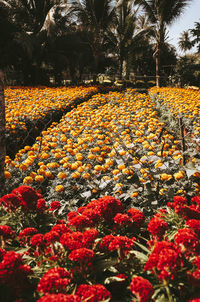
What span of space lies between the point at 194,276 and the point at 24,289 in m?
0.64

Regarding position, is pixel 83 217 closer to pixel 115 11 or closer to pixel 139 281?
pixel 139 281

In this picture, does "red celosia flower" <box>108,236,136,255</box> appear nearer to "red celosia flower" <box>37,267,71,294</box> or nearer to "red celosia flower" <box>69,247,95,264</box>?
"red celosia flower" <box>69,247,95,264</box>

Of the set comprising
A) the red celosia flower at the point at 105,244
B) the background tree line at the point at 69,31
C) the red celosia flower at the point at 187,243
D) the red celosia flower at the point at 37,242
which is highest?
the background tree line at the point at 69,31

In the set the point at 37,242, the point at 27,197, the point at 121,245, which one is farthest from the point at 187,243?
the point at 27,197

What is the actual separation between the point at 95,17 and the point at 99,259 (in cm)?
1996

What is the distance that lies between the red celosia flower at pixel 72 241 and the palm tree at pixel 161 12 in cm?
1519

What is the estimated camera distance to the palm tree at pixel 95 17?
60.3 ft

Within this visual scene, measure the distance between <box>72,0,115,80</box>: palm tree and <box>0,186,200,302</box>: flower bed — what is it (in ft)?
59.8

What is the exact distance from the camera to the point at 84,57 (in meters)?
22.3

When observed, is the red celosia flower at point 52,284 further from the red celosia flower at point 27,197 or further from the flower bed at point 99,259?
the red celosia flower at point 27,197

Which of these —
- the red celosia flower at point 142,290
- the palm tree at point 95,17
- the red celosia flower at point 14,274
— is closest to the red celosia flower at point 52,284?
the red celosia flower at point 14,274

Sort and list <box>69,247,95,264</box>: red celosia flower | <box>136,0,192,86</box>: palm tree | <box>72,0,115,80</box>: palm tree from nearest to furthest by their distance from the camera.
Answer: <box>69,247,95,264</box>: red celosia flower
<box>136,0,192,86</box>: palm tree
<box>72,0,115,80</box>: palm tree

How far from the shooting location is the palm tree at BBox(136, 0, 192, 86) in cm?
1462

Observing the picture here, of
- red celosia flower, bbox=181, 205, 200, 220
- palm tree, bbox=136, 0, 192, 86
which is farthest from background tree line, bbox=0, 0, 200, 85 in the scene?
red celosia flower, bbox=181, 205, 200, 220
